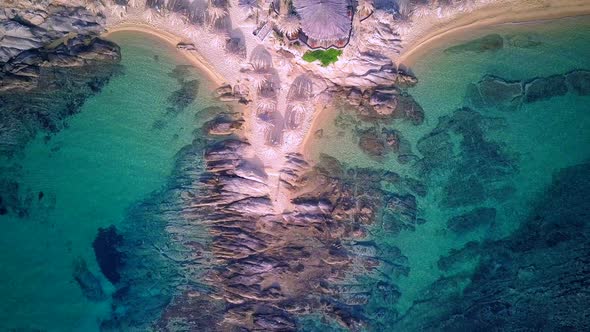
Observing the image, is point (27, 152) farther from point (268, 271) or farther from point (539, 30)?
point (539, 30)

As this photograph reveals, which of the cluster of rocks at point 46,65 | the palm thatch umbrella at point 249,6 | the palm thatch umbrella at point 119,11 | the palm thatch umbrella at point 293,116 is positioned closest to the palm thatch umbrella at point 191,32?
the palm thatch umbrella at point 249,6

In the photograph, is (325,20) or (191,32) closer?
→ (325,20)

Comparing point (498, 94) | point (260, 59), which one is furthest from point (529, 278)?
point (260, 59)

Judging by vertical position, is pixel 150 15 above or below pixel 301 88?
above

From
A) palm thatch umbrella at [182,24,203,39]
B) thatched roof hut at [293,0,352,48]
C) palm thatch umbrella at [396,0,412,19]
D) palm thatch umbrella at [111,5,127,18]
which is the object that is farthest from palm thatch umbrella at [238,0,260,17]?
palm thatch umbrella at [396,0,412,19]

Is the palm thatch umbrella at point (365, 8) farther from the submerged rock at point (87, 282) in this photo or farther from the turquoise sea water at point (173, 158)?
the submerged rock at point (87, 282)

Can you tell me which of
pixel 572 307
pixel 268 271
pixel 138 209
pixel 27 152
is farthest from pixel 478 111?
pixel 27 152

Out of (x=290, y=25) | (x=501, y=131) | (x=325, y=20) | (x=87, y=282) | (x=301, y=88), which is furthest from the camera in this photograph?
(x=301, y=88)

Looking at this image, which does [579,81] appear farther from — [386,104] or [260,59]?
[260,59]
